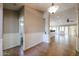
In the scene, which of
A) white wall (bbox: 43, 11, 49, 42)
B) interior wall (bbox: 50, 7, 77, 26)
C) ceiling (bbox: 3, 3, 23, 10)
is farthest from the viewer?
white wall (bbox: 43, 11, 49, 42)

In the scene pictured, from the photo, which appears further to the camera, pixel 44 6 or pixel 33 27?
pixel 33 27

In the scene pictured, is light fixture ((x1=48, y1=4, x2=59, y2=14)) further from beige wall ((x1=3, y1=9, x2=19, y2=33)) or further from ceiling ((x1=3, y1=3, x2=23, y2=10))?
beige wall ((x1=3, y1=9, x2=19, y2=33))

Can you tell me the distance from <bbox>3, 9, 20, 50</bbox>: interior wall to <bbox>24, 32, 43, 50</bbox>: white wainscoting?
19 cm

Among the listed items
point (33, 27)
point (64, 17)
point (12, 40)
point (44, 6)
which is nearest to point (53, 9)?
point (44, 6)

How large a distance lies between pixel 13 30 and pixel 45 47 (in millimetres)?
768

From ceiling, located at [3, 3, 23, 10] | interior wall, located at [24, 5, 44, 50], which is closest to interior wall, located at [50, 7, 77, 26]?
interior wall, located at [24, 5, 44, 50]

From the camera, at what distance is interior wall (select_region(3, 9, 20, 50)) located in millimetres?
1812

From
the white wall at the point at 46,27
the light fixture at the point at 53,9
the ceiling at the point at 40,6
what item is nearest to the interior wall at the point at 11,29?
the ceiling at the point at 40,6

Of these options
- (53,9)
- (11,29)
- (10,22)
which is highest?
(53,9)

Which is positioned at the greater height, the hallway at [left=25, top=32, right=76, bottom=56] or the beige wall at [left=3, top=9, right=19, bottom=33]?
the beige wall at [left=3, top=9, right=19, bottom=33]

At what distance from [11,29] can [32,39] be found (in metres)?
0.50

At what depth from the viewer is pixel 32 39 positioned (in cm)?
200

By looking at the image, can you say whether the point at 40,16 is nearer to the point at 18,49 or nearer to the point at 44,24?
the point at 44,24

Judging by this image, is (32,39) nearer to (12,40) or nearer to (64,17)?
(12,40)
